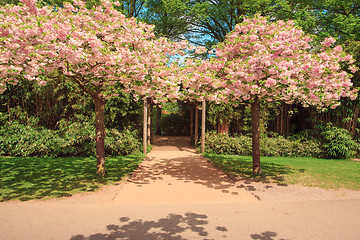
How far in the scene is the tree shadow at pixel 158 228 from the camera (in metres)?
3.09

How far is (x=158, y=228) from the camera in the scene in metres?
3.35

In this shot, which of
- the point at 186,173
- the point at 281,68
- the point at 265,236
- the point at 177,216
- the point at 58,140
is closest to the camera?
the point at 265,236

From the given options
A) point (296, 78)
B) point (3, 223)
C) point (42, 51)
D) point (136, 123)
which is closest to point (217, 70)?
point (296, 78)

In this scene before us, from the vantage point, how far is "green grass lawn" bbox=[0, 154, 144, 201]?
16.1ft

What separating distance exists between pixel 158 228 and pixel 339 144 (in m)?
10.5

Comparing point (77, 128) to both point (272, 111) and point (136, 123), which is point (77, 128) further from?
point (272, 111)

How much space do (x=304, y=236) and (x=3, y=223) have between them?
14.3ft

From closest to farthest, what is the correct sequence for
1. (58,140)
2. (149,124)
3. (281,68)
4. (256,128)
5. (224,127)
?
(281,68) → (256,128) → (58,140) → (224,127) → (149,124)

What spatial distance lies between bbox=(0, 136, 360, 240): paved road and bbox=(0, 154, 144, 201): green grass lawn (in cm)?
53

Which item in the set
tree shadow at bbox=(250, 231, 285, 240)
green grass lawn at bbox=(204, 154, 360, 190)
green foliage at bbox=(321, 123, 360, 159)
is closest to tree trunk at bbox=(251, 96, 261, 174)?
green grass lawn at bbox=(204, 154, 360, 190)

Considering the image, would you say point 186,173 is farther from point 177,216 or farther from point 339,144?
point 339,144

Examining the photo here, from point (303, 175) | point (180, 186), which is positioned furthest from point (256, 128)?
point (180, 186)

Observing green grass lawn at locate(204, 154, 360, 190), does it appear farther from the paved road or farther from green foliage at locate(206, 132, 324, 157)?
green foliage at locate(206, 132, 324, 157)

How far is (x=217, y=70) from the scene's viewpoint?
19.5 feet
